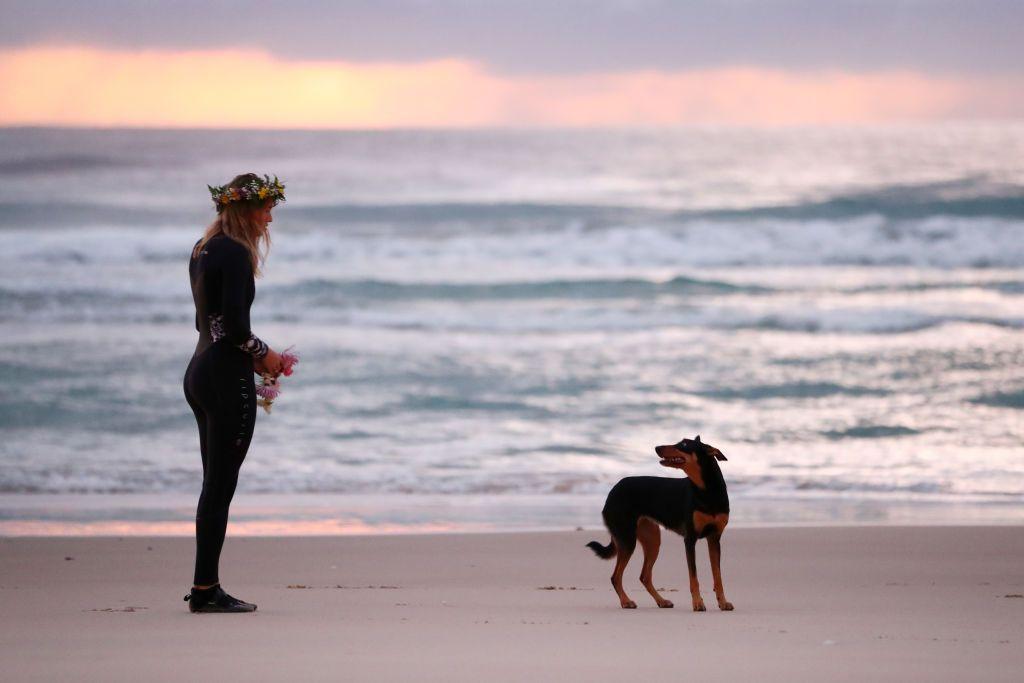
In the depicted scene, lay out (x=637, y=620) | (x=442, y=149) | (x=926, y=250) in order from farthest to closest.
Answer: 1. (x=442, y=149)
2. (x=926, y=250)
3. (x=637, y=620)

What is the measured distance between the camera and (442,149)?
155 feet

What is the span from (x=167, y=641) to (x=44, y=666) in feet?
1.63

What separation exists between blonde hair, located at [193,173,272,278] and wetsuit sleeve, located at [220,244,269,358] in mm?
64

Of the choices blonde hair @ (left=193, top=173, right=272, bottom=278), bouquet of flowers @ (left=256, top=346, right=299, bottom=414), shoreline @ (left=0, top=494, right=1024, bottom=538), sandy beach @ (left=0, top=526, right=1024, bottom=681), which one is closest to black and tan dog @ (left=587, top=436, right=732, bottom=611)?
sandy beach @ (left=0, top=526, right=1024, bottom=681)

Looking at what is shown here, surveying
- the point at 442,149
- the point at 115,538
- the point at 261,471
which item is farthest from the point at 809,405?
the point at 442,149

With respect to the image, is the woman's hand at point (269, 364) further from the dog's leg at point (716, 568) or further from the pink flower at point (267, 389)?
the dog's leg at point (716, 568)

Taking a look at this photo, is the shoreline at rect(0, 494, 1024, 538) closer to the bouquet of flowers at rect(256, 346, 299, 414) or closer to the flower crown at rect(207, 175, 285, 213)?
the bouquet of flowers at rect(256, 346, 299, 414)

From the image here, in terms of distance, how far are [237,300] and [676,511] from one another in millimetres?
1993

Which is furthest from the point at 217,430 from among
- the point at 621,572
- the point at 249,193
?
the point at 621,572

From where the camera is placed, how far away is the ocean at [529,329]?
10156mm

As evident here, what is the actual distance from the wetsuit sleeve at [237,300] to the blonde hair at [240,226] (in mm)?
64

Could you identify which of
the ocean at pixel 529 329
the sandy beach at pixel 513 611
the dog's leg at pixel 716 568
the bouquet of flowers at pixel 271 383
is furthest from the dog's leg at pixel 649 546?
the ocean at pixel 529 329

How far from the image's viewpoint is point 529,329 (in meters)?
21.2

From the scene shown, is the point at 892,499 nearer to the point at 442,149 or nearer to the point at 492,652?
the point at 492,652
